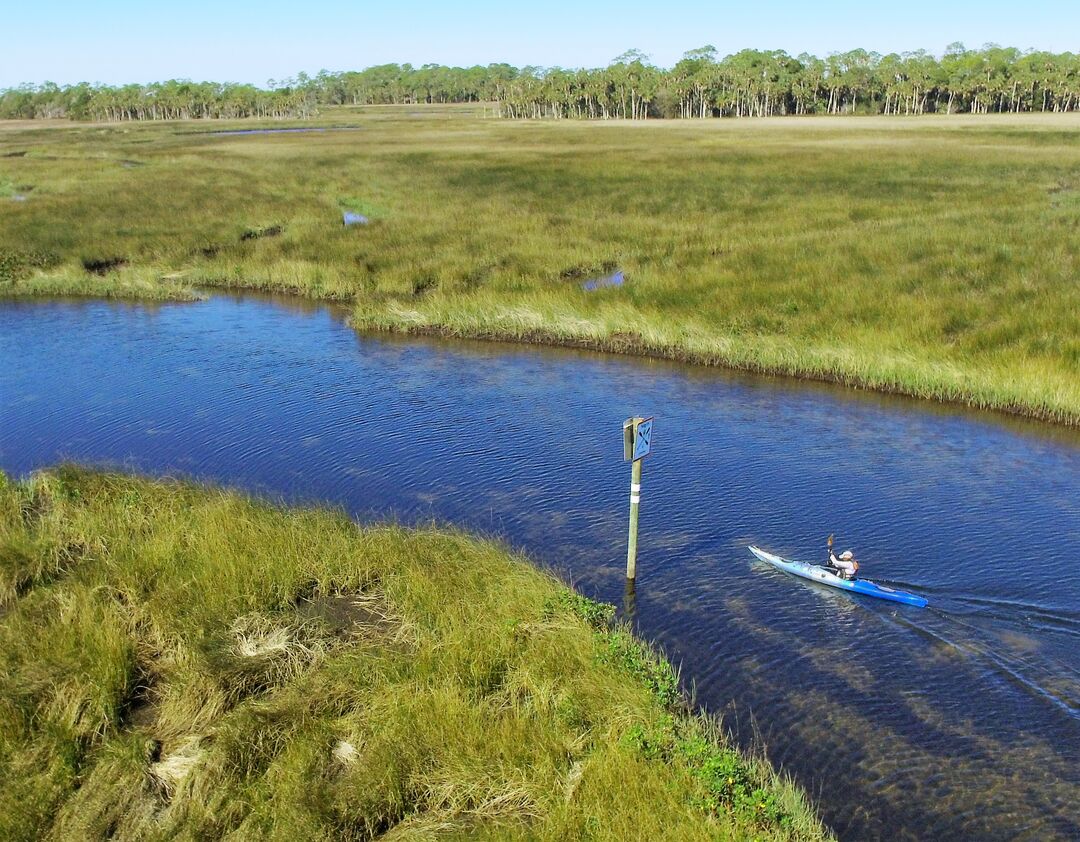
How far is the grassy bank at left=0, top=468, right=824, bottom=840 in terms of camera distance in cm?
794

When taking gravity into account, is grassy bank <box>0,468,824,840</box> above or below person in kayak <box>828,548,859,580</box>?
above

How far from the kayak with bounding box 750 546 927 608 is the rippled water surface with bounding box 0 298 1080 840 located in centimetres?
17

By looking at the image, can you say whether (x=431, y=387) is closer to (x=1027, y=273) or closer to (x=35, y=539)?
(x=35, y=539)

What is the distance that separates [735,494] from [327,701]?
941 centimetres

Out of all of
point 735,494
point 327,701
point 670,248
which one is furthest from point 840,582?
point 670,248

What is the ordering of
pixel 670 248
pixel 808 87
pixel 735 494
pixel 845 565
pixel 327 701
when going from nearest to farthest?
pixel 327 701 < pixel 845 565 < pixel 735 494 < pixel 670 248 < pixel 808 87

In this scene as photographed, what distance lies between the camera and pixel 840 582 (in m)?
13.0

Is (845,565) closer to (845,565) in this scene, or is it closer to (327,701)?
(845,565)

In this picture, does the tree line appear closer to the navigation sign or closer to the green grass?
the green grass

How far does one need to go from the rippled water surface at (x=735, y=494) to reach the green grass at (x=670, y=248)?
5.70 ft

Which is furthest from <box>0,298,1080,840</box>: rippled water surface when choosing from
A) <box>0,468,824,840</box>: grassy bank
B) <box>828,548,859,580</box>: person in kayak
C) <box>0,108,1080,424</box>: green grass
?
<box>0,108,1080,424</box>: green grass

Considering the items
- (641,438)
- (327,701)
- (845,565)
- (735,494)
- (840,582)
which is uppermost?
(641,438)

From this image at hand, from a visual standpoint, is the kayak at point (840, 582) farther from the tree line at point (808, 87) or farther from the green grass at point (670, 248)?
the tree line at point (808, 87)

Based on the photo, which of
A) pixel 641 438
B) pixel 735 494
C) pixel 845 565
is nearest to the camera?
pixel 641 438
